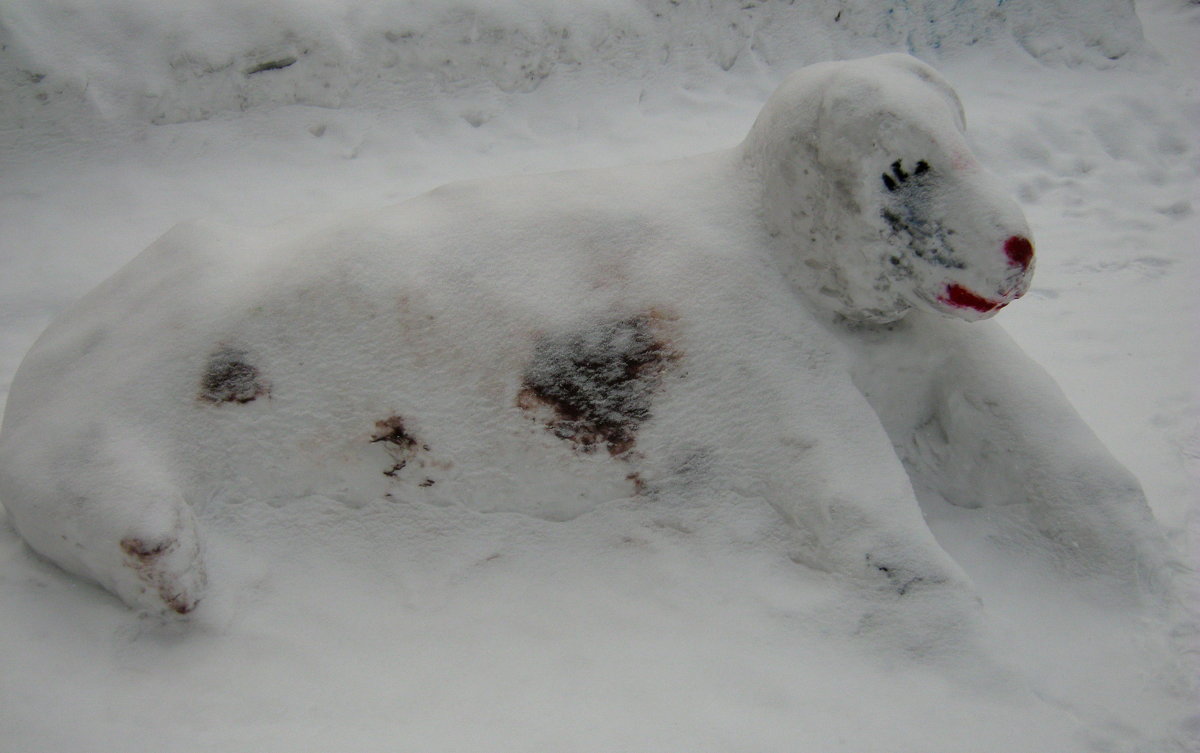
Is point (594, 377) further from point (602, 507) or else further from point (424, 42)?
point (424, 42)

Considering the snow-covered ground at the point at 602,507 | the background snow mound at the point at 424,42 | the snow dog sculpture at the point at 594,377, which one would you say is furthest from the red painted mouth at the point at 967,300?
the background snow mound at the point at 424,42

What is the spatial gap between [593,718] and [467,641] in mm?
279

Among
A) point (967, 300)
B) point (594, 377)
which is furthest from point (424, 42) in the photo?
point (967, 300)

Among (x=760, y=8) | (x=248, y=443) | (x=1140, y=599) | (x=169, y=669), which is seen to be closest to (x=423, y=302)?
(x=248, y=443)

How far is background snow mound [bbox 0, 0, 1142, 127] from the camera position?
3148 millimetres

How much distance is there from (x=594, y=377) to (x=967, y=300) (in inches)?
27.0

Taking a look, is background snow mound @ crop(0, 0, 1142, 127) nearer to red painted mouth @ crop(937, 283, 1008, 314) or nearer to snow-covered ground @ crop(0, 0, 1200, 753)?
snow-covered ground @ crop(0, 0, 1200, 753)

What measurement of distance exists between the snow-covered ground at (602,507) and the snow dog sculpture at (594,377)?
0.10 meters

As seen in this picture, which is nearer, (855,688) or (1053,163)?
(855,688)

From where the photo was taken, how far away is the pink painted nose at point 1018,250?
1.53m

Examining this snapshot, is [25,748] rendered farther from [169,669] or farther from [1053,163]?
[1053,163]

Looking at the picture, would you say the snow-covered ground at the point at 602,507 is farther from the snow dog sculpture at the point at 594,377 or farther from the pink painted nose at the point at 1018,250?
the pink painted nose at the point at 1018,250

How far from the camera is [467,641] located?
5.32 ft

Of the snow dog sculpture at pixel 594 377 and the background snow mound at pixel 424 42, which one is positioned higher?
the background snow mound at pixel 424 42
